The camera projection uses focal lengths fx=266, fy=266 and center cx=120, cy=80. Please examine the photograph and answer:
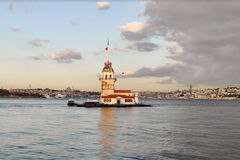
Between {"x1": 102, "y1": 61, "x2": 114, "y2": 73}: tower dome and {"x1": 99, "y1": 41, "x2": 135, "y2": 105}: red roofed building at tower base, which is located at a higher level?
{"x1": 102, "y1": 61, "x2": 114, "y2": 73}: tower dome

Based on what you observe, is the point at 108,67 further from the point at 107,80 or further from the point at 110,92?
the point at 110,92

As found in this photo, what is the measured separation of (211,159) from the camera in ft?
68.9

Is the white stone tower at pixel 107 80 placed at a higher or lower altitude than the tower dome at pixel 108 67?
lower

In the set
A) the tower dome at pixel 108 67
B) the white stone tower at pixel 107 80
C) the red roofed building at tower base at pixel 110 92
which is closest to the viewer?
the red roofed building at tower base at pixel 110 92

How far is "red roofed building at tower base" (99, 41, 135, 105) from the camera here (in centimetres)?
Answer: 10432

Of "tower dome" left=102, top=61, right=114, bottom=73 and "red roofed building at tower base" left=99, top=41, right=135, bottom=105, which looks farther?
"tower dome" left=102, top=61, right=114, bottom=73

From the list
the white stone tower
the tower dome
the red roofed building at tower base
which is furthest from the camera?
the tower dome

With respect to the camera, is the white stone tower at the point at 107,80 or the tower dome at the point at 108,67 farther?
the tower dome at the point at 108,67

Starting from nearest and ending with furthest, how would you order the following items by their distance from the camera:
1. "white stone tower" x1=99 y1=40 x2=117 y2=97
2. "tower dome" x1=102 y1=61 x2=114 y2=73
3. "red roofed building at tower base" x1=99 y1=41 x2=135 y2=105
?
"red roofed building at tower base" x1=99 y1=41 x2=135 y2=105
"white stone tower" x1=99 y1=40 x2=117 y2=97
"tower dome" x1=102 y1=61 x2=114 y2=73

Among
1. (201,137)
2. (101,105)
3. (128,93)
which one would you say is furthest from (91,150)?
(128,93)

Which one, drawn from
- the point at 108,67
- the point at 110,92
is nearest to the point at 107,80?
the point at 110,92

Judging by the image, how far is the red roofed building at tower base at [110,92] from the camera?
104 metres

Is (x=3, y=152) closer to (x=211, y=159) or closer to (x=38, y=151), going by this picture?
(x=38, y=151)

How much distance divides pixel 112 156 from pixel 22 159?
7.09 metres
